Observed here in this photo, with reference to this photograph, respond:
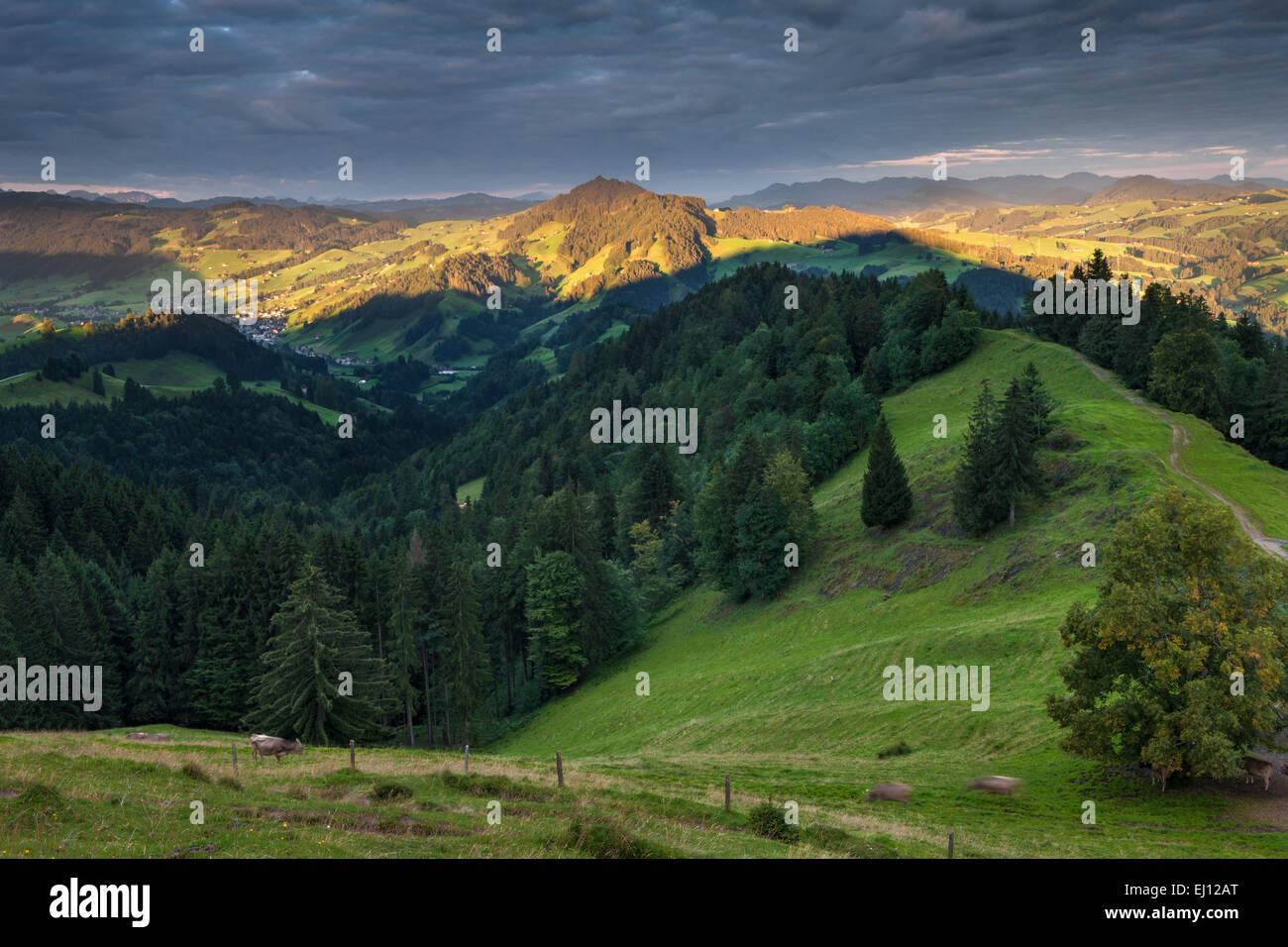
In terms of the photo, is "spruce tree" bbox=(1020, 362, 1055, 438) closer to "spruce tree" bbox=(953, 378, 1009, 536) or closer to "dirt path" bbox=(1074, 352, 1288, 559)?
"spruce tree" bbox=(953, 378, 1009, 536)

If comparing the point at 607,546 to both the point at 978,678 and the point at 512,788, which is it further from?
the point at 512,788

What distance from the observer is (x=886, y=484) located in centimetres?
7369

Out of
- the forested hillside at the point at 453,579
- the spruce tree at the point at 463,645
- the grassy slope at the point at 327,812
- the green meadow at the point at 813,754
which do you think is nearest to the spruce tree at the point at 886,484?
the green meadow at the point at 813,754

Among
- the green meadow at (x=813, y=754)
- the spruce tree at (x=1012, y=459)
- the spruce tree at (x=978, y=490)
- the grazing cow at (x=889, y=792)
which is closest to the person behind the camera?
the green meadow at (x=813, y=754)

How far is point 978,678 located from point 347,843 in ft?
125

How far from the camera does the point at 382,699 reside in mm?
68312

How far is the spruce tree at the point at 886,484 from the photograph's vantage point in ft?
241

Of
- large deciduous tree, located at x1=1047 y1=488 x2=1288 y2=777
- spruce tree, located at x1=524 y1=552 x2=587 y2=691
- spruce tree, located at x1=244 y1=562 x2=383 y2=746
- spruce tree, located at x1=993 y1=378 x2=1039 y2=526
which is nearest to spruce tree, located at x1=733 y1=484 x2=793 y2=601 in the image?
spruce tree, located at x1=524 y1=552 x2=587 y2=691

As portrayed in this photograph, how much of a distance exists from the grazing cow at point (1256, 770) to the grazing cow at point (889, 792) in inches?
491

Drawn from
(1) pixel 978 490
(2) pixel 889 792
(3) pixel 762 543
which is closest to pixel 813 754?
(2) pixel 889 792

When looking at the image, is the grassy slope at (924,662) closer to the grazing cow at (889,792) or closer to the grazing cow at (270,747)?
the grazing cow at (889,792)

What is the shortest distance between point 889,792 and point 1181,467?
181ft

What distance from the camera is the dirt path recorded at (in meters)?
52.8
